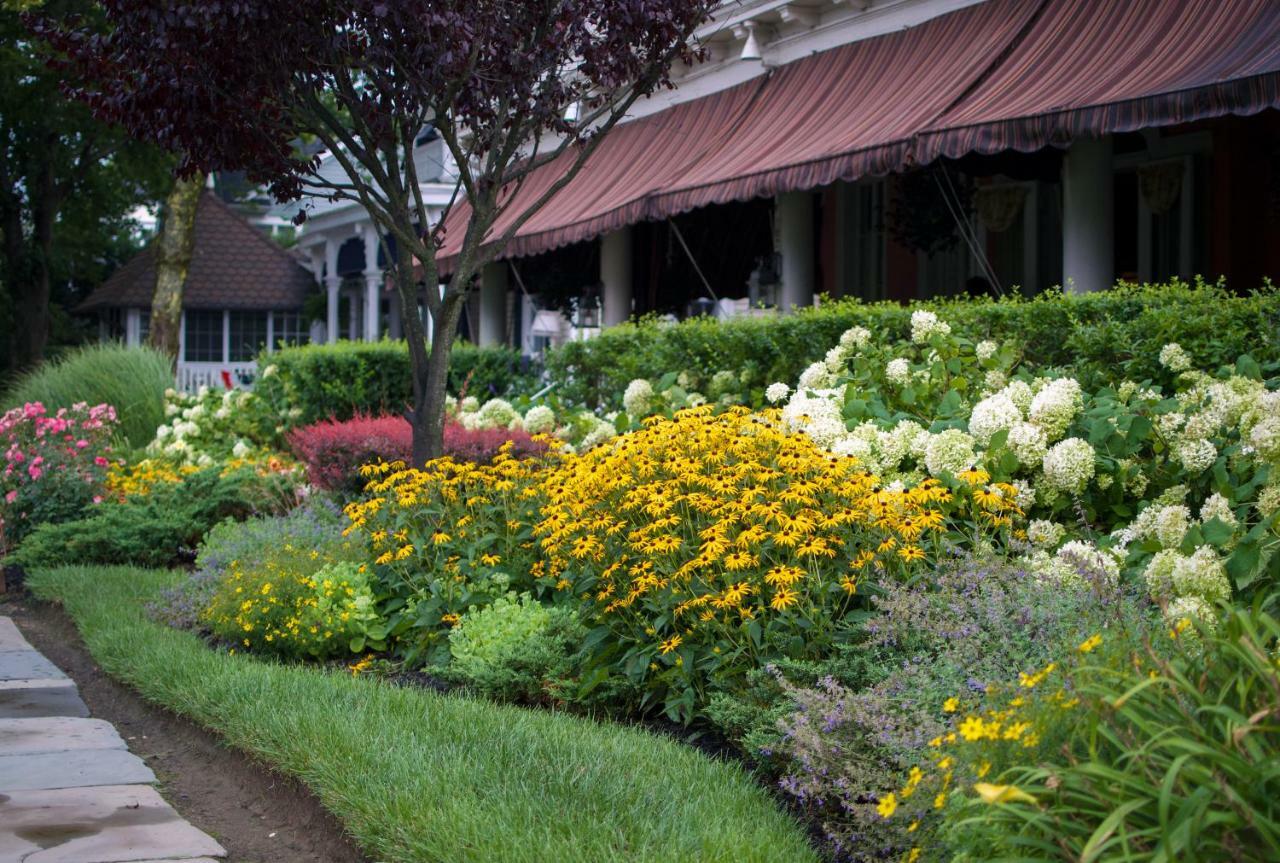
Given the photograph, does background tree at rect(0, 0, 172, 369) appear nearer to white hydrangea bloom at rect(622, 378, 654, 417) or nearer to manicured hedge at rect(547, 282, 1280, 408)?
manicured hedge at rect(547, 282, 1280, 408)

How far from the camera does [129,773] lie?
211 inches

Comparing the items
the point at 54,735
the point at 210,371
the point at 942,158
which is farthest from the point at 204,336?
the point at 54,735

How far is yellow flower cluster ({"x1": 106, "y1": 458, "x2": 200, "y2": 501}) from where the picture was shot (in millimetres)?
11414

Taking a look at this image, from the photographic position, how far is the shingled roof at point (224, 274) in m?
33.5

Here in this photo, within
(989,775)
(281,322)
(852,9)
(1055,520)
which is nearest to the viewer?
(989,775)

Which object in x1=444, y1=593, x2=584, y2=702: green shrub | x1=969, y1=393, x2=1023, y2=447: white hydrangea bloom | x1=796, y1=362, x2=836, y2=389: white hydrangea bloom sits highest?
x1=796, y1=362, x2=836, y2=389: white hydrangea bloom

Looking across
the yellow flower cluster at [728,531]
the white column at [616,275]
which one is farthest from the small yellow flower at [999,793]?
the white column at [616,275]

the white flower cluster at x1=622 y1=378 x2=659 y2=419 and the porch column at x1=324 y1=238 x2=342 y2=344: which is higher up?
the porch column at x1=324 y1=238 x2=342 y2=344

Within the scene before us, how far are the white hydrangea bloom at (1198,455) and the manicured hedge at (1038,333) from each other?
109 centimetres

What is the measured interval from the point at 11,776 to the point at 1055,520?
454 cm

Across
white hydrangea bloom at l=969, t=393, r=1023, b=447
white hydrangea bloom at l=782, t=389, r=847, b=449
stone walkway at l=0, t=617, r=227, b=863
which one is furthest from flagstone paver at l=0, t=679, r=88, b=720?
white hydrangea bloom at l=969, t=393, r=1023, b=447

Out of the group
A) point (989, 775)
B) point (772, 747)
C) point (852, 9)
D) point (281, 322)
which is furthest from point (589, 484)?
point (281, 322)

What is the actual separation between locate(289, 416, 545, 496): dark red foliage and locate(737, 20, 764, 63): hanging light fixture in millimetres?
5905

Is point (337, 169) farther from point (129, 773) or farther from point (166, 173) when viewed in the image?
point (129, 773)
